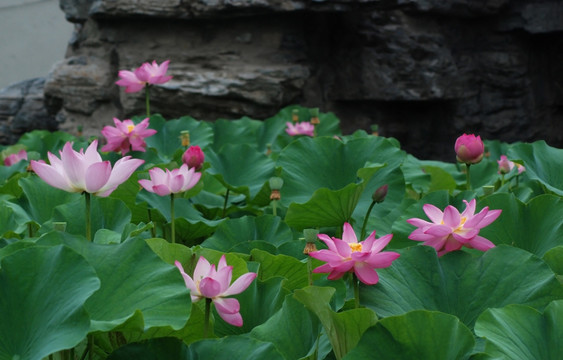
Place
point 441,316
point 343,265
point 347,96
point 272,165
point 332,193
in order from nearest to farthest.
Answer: point 441,316 < point 343,265 < point 332,193 < point 272,165 < point 347,96

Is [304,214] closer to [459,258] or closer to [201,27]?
[459,258]

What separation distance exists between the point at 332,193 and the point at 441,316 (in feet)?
1.49

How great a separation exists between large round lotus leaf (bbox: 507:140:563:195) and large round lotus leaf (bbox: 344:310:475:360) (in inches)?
26.5

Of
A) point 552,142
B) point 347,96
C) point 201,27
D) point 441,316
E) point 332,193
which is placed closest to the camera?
point 441,316

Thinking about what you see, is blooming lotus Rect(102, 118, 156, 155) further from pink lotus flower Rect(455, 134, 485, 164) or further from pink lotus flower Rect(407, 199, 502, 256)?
pink lotus flower Rect(407, 199, 502, 256)

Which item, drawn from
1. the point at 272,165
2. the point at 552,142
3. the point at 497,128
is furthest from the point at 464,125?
the point at 272,165

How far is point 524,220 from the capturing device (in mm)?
905

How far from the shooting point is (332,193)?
100 centimetres

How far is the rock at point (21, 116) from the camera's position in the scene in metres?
3.46

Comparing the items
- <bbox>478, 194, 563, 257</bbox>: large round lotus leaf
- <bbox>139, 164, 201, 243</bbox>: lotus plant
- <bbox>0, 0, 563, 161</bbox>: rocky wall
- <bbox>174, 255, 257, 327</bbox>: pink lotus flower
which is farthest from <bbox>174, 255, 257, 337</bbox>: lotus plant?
<bbox>0, 0, 563, 161</bbox>: rocky wall

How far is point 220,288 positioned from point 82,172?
8.5 inches

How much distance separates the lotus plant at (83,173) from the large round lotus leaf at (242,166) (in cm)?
59

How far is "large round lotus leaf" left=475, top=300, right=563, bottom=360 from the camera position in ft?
1.87

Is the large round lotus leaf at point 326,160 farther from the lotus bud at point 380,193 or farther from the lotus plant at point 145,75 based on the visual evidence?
the lotus plant at point 145,75
